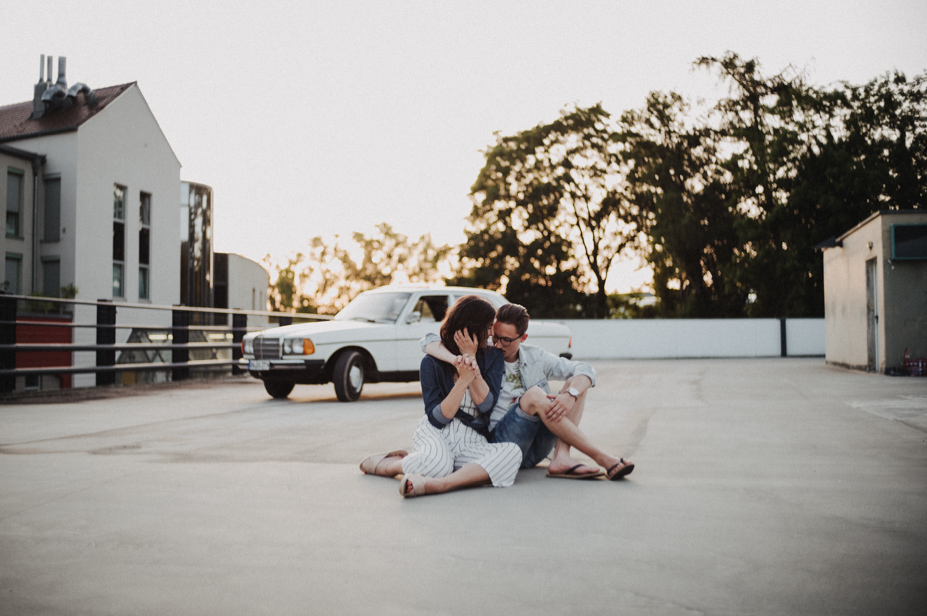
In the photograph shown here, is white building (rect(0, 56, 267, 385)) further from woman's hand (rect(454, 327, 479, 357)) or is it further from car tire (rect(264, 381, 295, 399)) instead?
woman's hand (rect(454, 327, 479, 357))

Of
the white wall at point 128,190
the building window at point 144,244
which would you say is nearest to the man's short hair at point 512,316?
the white wall at point 128,190

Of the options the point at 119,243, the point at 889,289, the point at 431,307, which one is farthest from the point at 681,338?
the point at 431,307

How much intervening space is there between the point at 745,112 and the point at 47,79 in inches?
1101

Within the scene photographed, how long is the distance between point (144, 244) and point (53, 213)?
3.73 meters

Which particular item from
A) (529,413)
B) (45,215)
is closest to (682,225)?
(45,215)

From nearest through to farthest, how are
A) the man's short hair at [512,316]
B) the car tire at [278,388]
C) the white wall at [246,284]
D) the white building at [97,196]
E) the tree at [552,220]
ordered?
the man's short hair at [512,316] → the car tire at [278,388] → the white building at [97,196] → the white wall at [246,284] → the tree at [552,220]

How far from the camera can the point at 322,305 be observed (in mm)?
67812

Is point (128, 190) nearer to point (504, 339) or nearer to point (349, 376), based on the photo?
point (349, 376)

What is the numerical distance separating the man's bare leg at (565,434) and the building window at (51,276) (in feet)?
73.6

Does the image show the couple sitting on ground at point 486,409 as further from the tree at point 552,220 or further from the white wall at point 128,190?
the tree at point 552,220

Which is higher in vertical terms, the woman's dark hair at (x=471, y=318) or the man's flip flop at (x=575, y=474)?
the woman's dark hair at (x=471, y=318)

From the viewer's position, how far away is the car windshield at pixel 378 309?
12.3 meters

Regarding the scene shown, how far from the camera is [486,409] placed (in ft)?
16.0

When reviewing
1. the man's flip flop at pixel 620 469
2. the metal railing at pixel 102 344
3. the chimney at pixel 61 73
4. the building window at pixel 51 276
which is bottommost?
the man's flip flop at pixel 620 469
